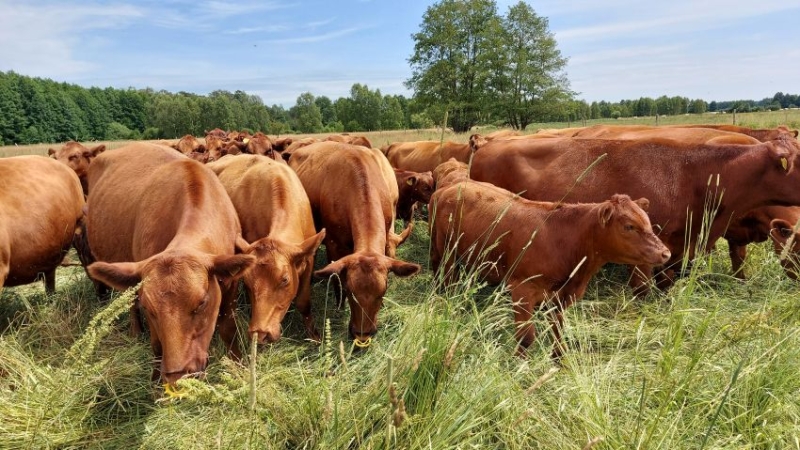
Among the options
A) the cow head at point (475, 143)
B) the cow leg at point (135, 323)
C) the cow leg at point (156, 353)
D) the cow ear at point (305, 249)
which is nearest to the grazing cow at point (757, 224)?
the cow head at point (475, 143)

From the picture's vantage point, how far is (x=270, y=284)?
4.13m

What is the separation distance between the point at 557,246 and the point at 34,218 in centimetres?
577

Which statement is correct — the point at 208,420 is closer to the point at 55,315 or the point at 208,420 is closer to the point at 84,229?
the point at 55,315

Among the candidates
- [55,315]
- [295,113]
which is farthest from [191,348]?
[295,113]

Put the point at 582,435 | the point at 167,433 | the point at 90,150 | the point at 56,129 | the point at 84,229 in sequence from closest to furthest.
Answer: the point at 582,435 → the point at 167,433 → the point at 84,229 → the point at 90,150 → the point at 56,129

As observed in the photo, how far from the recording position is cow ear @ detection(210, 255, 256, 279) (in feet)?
11.6

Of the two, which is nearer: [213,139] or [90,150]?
[90,150]

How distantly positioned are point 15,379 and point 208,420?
181 cm

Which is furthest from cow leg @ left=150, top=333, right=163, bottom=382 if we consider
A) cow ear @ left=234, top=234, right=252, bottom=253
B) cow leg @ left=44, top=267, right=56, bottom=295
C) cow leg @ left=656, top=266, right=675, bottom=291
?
cow leg @ left=656, top=266, right=675, bottom=291

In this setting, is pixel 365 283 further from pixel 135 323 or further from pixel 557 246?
pixel 135 323

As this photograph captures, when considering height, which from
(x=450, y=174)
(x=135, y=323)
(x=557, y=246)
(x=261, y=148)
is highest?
(x=261, y=148)

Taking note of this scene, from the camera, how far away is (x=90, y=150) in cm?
1082

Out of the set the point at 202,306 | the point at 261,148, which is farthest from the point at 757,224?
the point at 261,148

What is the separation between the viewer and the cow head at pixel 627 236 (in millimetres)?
4137
